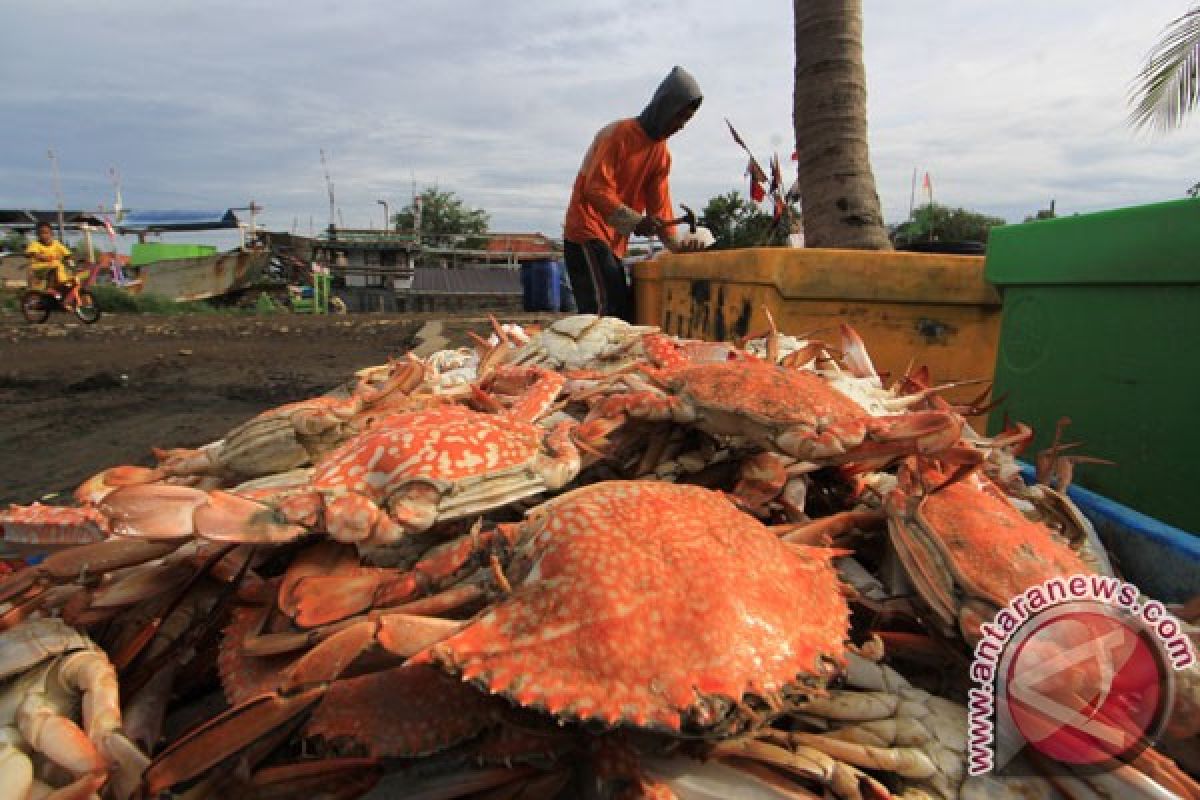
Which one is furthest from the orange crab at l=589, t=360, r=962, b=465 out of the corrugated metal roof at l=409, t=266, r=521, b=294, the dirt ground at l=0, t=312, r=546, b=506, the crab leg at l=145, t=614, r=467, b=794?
the corrugated metal roof at l=409, t=266, r=521, b=294

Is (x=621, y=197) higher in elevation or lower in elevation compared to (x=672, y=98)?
lower

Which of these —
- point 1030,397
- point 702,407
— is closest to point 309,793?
point 702,407

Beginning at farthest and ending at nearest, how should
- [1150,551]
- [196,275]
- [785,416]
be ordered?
[196,275] < [1150,551] < [785,416]

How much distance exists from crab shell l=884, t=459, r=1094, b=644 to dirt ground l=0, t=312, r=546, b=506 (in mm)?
4304

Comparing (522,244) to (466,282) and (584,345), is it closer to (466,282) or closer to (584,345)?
(466,282)

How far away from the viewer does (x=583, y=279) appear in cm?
575

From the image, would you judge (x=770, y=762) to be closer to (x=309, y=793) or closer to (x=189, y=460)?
(x=309, y=793)

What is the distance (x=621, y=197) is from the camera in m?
5.45

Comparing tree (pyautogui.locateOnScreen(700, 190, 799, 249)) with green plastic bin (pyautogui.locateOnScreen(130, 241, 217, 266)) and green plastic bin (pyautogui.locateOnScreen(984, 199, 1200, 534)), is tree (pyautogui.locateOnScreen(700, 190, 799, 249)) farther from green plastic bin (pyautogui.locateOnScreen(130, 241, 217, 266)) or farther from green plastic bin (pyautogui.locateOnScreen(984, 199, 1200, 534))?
green plastic bin (pyautogui.locateOnScreen(130, 241, 217, 266))

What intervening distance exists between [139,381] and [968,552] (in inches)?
355

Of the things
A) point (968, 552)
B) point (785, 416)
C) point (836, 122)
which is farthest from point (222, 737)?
point (836, 122)

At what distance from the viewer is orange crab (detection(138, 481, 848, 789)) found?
0.92 metres

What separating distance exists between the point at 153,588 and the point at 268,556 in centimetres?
22

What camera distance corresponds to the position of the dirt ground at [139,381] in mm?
4875
